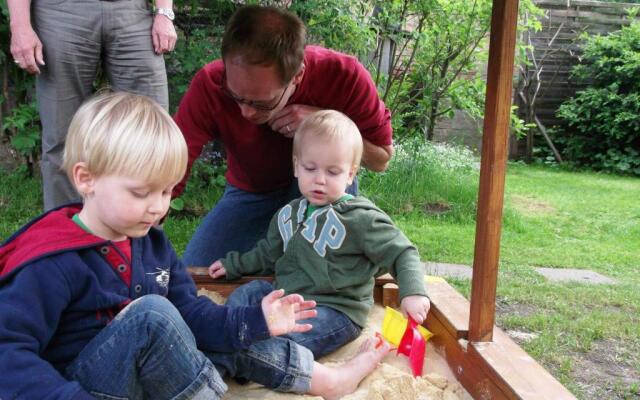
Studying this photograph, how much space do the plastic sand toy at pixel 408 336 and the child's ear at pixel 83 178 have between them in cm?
94

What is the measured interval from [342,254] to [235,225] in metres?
0.73

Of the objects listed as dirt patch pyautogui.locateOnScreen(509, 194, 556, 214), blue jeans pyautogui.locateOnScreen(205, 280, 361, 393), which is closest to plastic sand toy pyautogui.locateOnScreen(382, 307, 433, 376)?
blue jeans pyautogui.locateOnScreen(205, 280, 361, 393)

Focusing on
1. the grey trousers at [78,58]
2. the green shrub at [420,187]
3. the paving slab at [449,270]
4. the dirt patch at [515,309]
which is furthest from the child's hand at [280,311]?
the green shrub at [420,187]

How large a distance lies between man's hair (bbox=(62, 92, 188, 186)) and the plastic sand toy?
0.85m

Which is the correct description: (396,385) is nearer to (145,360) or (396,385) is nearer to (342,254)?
(342,254)

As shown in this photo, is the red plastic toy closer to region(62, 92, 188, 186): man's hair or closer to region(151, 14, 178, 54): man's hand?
region(62, 92, 188, 186): man's hair

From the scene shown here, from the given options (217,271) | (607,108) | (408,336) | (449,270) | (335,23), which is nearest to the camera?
(408,336)

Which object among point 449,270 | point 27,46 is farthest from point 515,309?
point 27,46

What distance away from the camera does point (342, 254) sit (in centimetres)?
191

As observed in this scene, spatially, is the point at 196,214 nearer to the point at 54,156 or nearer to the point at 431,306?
the point at 54,156

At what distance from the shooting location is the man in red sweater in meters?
1.90

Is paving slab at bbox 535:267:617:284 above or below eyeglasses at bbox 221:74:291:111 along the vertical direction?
below

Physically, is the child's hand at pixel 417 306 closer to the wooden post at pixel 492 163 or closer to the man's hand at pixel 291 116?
the wooden post at pixel 492 163

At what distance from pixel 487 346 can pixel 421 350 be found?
19 centimetres
